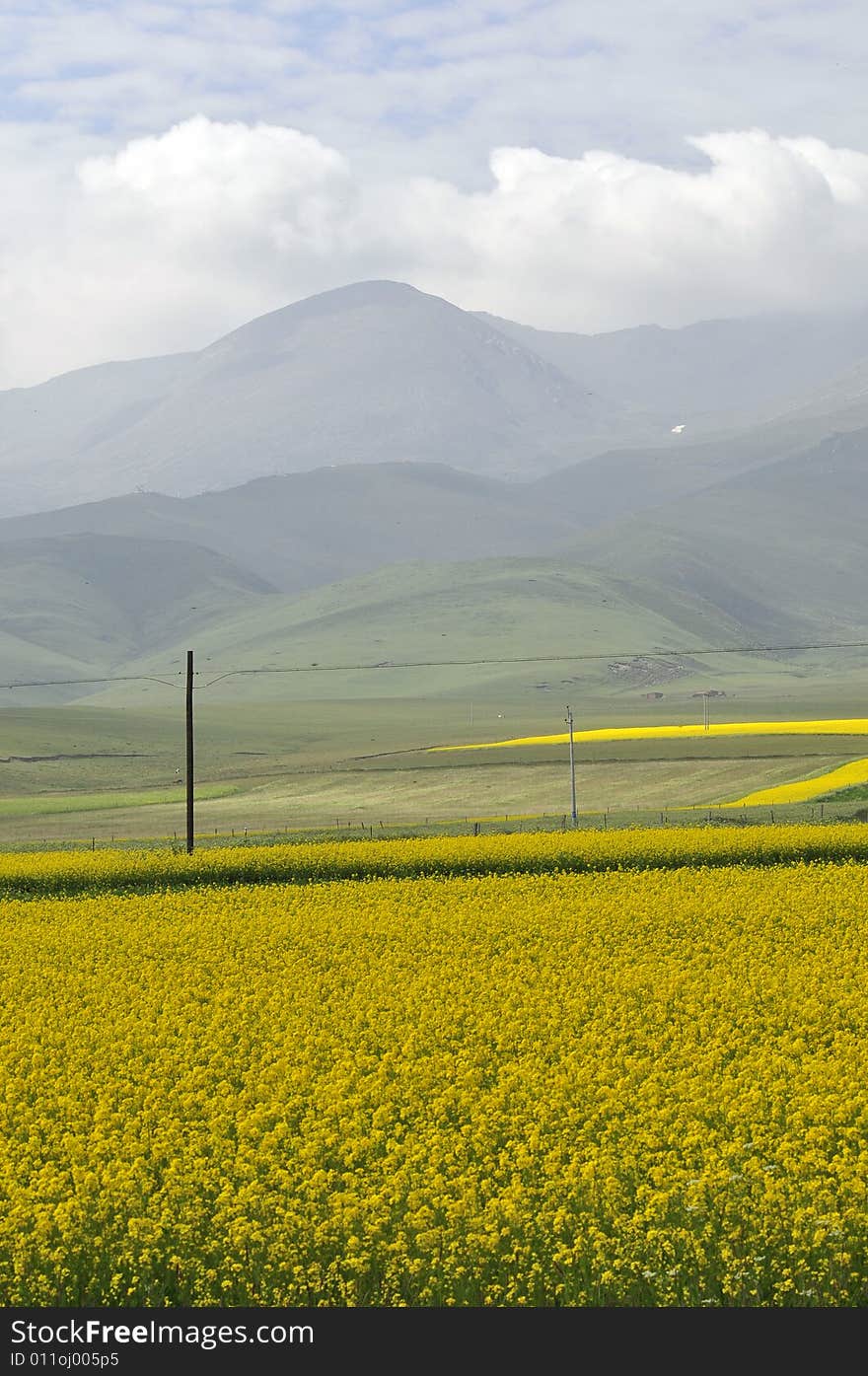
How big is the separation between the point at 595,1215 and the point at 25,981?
15.4 m

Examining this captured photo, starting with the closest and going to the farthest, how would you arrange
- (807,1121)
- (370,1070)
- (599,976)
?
(807,1121)
(370,1070)
(599,976)

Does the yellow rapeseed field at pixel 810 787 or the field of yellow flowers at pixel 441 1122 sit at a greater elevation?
the yellow rapeseed field at pixel 810 787

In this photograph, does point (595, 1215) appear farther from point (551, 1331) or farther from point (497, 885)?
point (497, 885)

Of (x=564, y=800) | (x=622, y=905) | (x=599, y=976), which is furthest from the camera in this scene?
(x=564, y=800)

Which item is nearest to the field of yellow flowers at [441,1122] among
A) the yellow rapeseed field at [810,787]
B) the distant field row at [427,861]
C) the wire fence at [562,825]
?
the distant field row at [427,861]

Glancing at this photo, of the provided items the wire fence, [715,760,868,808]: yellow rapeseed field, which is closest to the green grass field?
[715,760,868,808]: yellow rapeseed field

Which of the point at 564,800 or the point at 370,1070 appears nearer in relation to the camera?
the point at 370,1070

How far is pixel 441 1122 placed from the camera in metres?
17.6

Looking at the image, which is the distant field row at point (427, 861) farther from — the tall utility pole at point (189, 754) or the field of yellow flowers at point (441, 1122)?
the field of yellow flowers at point (441, 1122)

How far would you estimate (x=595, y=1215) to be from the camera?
14453 mm

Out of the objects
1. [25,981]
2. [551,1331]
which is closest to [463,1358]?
[551,1331]

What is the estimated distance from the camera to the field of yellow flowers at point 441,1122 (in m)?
13.6

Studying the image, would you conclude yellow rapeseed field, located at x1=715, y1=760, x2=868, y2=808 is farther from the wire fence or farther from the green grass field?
the wire fence

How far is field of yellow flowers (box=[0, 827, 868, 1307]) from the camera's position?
13.6 meters
